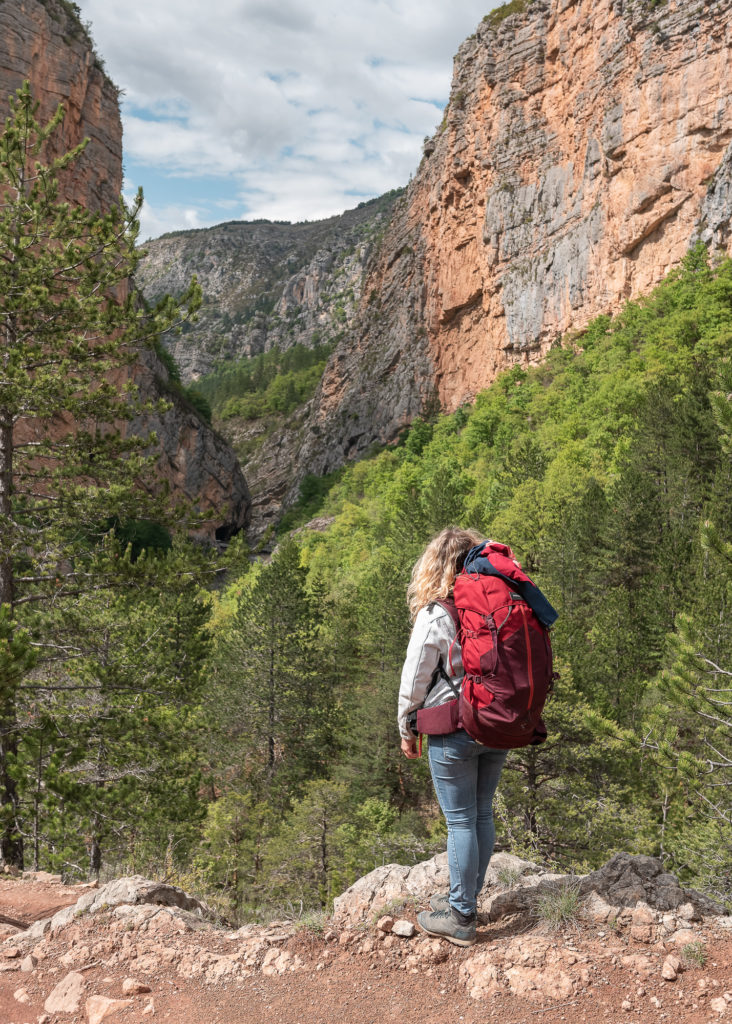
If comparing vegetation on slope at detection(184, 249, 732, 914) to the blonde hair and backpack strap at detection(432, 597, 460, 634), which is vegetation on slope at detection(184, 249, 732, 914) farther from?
backpack strap at detection(432, 597, 460, 634)

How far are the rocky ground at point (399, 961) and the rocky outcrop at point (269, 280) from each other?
456 ft

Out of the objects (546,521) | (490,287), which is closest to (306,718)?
(546,521)

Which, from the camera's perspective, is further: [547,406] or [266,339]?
[266,339]

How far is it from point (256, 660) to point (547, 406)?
22896 mm

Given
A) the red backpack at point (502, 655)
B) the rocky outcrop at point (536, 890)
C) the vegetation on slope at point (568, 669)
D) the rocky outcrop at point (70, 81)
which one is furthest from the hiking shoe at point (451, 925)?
the rocky outcrop at point (70, 81)

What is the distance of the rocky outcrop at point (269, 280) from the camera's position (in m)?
153

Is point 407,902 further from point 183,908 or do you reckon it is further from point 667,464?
point 667,464

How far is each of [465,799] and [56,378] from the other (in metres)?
5.62

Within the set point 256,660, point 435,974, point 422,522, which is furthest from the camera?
point 422,522

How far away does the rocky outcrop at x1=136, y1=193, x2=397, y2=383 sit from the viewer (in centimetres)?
15325

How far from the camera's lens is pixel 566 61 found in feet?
135

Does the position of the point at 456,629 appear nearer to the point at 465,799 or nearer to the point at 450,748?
the point at 450,748

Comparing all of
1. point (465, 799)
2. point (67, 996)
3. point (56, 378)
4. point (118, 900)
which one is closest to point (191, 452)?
point (56, 378)

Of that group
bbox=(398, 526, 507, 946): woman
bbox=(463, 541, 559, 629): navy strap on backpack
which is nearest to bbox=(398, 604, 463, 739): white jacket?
bbox=(398, 526, 507, 946): woman
